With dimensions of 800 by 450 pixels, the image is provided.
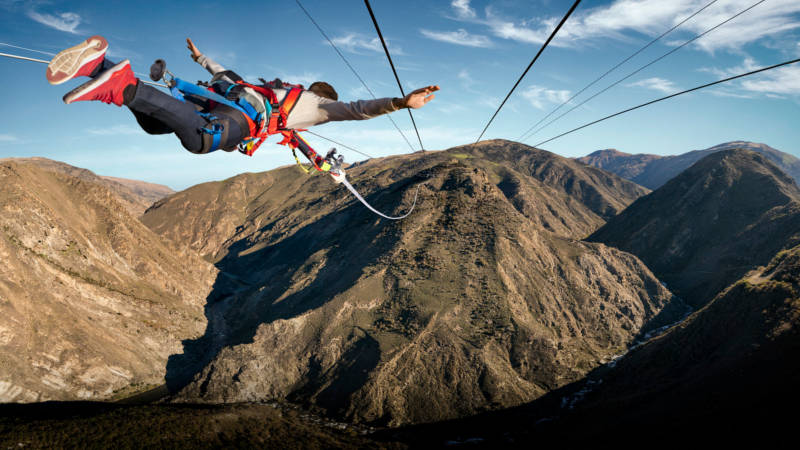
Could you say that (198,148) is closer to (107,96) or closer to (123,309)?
(107,96)

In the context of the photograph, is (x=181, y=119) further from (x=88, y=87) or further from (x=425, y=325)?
(x=425, y=325)

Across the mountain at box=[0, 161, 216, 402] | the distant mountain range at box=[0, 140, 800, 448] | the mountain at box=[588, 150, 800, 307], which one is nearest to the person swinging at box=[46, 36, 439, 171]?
the distant mountain range at box=[0, 140, 800, 448]

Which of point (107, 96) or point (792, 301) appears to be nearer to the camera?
point (107, 96)

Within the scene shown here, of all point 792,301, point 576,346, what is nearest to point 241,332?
point 576,346

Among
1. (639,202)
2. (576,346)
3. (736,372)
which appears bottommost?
(576,346)

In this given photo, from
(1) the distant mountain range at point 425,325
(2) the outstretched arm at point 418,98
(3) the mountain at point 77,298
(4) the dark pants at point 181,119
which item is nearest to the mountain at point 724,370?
(1) the distant mountain range at point 425,325

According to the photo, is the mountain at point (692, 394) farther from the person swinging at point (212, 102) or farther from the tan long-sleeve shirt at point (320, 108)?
the person swinging at point (212, 102)
